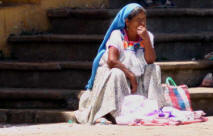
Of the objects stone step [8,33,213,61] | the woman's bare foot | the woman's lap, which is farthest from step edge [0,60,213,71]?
the woman's bare foot

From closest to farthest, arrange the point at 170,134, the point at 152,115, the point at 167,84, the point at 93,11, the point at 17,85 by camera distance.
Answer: the point at 170,134
the point at 152,115
the point at 167,84
the point at 17,85
the point at 93,11

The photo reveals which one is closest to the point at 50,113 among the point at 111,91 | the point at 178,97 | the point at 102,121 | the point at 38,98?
the point at 38,98

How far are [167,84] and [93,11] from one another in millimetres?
1695

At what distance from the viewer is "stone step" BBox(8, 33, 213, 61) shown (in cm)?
763

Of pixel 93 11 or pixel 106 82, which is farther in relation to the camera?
pixel 93 11

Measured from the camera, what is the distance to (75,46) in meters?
7.68

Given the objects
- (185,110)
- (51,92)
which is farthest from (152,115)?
(51,92)

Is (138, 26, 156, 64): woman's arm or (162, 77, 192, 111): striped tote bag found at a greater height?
(138, 26, 156, 64): woman's arm

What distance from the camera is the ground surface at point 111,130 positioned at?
5.32 m

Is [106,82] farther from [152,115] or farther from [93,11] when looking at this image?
[93,11]

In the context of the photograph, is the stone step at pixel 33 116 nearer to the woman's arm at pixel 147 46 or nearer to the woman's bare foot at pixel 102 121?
the woman's bare foot at pixel 102 121

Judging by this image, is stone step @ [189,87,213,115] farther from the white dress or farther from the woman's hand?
the woman's hand

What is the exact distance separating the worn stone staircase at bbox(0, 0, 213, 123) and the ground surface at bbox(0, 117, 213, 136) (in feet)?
2.09

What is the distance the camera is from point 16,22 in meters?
7.93
